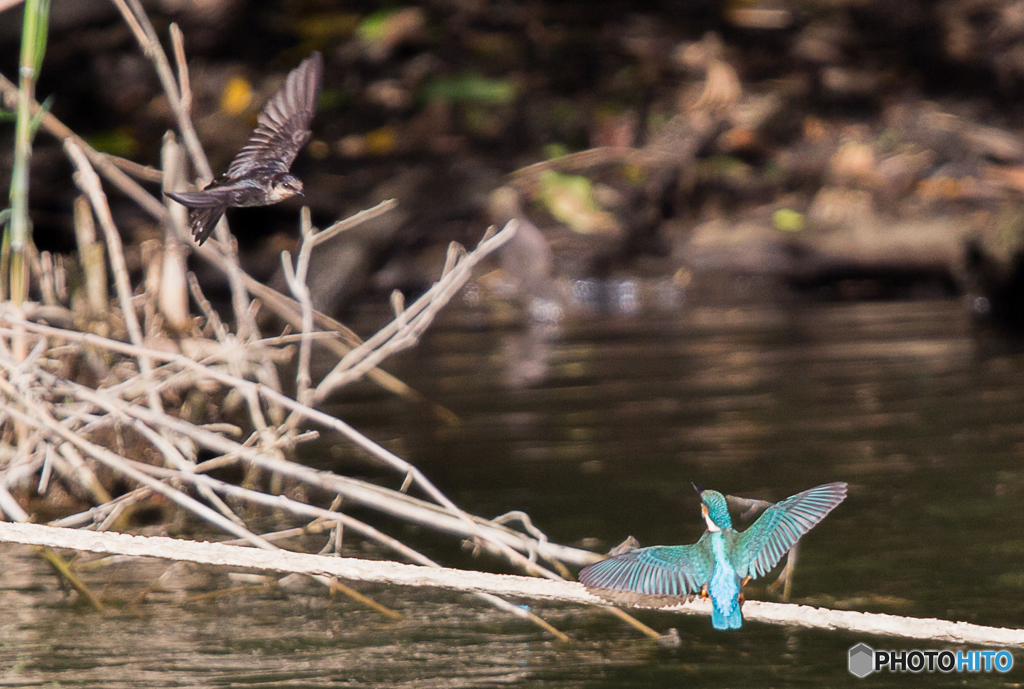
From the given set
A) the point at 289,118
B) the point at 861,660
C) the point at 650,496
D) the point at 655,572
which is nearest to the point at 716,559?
the point at 655,572

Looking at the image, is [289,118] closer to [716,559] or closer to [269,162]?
[269,162]

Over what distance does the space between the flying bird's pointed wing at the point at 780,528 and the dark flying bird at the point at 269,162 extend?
1.20 meters

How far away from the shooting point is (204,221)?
2975 millimetres

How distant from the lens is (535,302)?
38.7ft

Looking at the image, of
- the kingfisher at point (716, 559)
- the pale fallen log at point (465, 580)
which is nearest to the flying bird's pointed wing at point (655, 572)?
the kingfisher at point (716, 559)

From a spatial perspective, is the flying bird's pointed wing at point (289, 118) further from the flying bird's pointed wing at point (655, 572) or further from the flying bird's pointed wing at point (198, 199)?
the flying bird's pointed wing at point (655, 572)

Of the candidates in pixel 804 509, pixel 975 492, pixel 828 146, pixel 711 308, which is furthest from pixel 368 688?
pixel 828 146

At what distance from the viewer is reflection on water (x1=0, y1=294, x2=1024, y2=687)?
10.2ft

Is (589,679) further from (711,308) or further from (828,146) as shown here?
(828,146)

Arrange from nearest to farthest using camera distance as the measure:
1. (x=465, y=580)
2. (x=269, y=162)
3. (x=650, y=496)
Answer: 1. (x=465, y=580)
2. (x=269, y=162)
3. (x=650, y=496)

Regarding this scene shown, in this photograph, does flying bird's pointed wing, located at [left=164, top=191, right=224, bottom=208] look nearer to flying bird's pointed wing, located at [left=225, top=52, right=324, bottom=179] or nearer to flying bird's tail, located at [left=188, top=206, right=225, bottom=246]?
flying bird's tail, located at [left=188, top=206, right=225, bottom=246]

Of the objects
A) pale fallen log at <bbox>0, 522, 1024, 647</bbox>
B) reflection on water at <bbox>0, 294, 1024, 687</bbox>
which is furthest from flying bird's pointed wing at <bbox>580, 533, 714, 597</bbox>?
reflection on water at <bbox>0, 294, 1024, 687</bbox>

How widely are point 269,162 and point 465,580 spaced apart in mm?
1205

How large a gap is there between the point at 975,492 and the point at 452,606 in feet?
6.57
